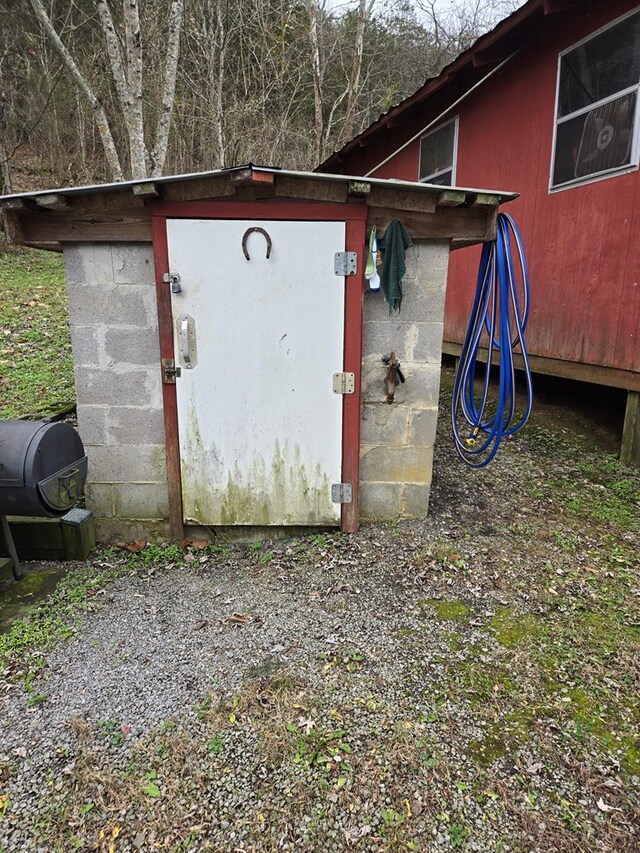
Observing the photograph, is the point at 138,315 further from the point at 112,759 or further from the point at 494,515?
the point at 494,515

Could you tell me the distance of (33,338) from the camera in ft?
25.6

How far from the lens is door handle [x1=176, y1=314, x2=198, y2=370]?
315 cm

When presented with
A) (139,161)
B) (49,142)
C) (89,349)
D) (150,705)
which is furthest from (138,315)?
(49,142)

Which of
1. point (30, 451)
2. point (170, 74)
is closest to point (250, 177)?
point (30, 451)

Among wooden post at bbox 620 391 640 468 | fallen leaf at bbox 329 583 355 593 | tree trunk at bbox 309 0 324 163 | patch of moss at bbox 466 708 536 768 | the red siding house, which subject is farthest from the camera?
tree trunk at bbox 309 0 324 163

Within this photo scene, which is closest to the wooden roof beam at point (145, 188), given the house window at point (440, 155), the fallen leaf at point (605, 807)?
the fallen leaf at point (605, 807)

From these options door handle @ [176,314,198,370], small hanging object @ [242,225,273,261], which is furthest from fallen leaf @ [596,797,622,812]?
small hanging object @ [242,225,273,261]

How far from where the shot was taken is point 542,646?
2490 millimetres

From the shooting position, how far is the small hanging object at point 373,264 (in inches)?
124

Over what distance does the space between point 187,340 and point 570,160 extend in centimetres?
443

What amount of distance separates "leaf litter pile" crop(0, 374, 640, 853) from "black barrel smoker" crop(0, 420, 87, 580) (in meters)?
0.60

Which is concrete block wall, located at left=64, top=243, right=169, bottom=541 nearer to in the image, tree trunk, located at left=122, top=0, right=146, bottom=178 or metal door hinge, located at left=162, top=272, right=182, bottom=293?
metal door hinge, located at left=162, top=272, right=182, bottom=293

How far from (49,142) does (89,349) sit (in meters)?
15.1

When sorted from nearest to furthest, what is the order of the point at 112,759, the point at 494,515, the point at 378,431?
the point at 112,759 < the point at 378,431 < the point at 494,515
